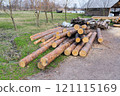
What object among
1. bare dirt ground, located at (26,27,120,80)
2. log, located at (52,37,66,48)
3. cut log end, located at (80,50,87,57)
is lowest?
bare dirt ground, located at (26,27,120,80)

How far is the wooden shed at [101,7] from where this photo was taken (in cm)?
2248

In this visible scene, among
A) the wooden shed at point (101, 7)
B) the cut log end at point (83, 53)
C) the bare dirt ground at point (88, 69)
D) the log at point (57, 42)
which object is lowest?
the bare dirt ground at point (88, 69)

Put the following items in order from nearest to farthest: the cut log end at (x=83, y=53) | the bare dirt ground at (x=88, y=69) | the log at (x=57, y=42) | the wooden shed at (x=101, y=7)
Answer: the bare dirt ground at (x=88, y=69)
the cut log end at (x=83, y=53)
the log at (x=57, y=42)
the wooden shed at (x=101, y=7)

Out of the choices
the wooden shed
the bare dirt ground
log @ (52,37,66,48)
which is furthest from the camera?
the wooden shed

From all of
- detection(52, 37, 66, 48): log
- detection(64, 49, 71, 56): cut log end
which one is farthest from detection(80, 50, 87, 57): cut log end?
detection(52, 37, 66, 48): log

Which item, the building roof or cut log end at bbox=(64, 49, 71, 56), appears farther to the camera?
the building roof

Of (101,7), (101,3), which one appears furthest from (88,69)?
(101,3)

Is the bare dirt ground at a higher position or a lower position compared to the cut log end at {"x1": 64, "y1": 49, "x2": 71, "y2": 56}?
lower

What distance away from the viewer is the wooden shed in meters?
22.5

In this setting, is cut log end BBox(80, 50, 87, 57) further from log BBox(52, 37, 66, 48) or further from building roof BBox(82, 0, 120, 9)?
building roof BBox(82, 0, 120, 9)

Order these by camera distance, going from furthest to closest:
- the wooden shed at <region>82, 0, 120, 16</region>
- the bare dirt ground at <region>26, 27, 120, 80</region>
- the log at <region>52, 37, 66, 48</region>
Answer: the wooden shed at <region>82, 0, 120, 16</region>
the log at <region>52, 37, 66, 48</region>
the bare dirt ground at <region>26, 27, 120, 80</region>

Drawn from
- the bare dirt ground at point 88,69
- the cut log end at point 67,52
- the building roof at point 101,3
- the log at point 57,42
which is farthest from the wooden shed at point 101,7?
the cut log end at point 67,52

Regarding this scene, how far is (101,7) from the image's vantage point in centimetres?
2348

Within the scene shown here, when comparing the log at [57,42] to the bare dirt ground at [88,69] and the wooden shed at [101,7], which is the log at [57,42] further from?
the wooden shed at [101,7]
